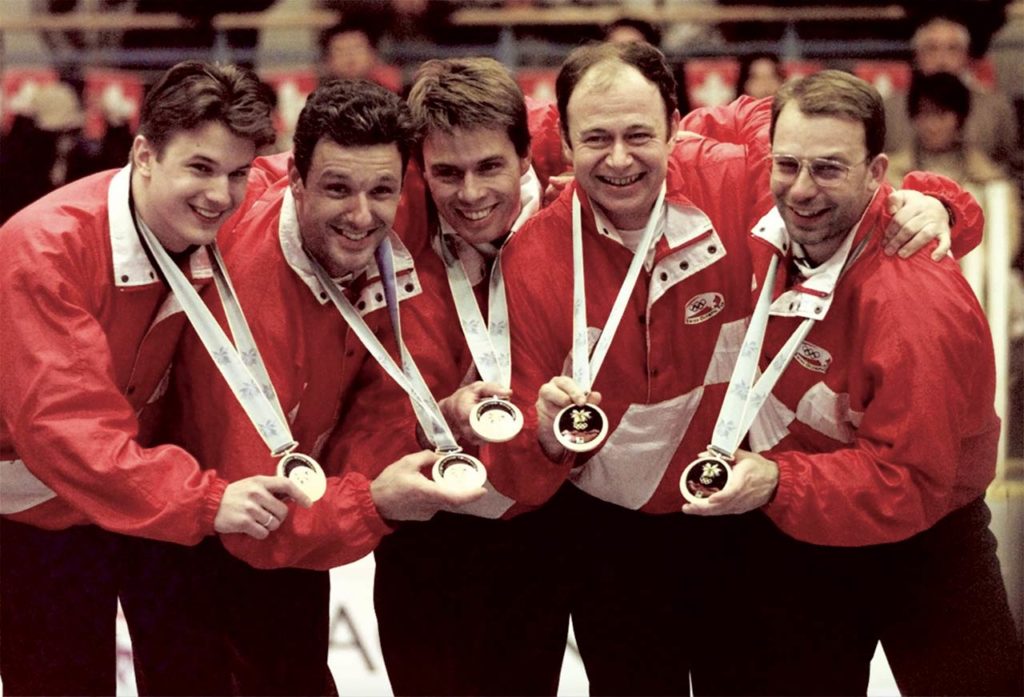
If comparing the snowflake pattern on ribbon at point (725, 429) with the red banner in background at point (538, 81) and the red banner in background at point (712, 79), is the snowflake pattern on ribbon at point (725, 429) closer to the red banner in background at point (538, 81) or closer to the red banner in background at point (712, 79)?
the red banner in background at point (712, 79)

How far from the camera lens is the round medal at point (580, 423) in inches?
129

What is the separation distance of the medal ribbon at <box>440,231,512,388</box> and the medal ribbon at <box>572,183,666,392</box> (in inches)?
6.6

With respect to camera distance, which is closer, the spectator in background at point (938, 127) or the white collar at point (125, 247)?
the white collar at point (125, 247)

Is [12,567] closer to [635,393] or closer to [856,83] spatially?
[635,393]

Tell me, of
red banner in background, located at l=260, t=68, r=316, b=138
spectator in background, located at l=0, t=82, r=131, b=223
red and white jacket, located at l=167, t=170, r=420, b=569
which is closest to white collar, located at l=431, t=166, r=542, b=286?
red and white jacket, located at l=167, t=170, r=420, b=569

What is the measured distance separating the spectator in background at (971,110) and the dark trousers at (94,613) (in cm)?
393

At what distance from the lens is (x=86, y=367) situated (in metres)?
3.17

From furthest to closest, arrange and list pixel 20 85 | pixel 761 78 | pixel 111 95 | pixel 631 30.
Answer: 1. pixel 20 85
2. pixel 111 95
3. pixel 761 78
4. pixel 631 30

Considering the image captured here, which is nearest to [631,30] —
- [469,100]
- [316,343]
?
[469,100]

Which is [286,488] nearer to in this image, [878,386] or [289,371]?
[289,371]

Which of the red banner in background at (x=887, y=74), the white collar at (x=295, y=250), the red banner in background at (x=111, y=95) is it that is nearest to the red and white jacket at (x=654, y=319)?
the white collar at (x=295, y=250)

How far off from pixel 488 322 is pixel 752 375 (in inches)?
25.1

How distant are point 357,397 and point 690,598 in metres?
0.98

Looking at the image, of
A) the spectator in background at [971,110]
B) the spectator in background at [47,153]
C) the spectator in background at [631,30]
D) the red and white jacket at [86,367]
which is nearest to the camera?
the red and white jacket at [86,367]
